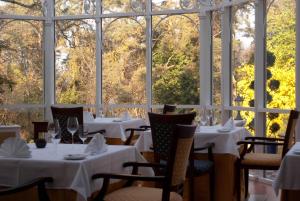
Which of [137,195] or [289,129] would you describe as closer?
[137,195]

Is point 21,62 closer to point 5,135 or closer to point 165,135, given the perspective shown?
point 5,135

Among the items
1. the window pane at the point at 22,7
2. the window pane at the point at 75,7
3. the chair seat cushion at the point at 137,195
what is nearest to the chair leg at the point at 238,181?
the chair seat cushion at the point at 137,195

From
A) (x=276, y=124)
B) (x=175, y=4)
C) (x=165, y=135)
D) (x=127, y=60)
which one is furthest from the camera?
(x=127, y=60)

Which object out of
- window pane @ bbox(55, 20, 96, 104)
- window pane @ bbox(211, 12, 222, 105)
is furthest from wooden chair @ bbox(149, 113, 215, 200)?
window pane @ bbox(55, 20, 96, 104)

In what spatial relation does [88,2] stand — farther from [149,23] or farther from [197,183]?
[197,183]

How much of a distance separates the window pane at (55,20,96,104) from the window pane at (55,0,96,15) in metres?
0.17

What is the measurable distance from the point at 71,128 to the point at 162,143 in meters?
Result: 1.11

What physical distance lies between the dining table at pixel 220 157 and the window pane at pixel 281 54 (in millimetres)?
1352

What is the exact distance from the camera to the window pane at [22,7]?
9.96 meters

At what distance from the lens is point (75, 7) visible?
10.2 m

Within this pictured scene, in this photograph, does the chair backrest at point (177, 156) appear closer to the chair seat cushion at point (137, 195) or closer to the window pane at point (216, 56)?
the chair seat cushion at point (137, 195)

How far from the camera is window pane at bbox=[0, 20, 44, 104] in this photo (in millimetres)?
9945

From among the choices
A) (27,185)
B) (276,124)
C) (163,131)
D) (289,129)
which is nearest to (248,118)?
(276,124)

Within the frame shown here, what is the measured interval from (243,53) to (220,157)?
8.91ft
